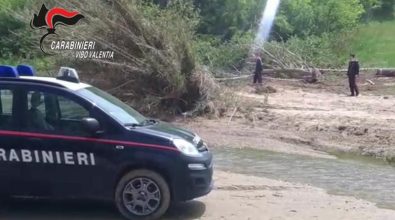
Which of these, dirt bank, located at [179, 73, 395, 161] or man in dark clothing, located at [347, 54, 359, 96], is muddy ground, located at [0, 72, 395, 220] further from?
man in dark clothing, located at [347, 54, 359, 96]

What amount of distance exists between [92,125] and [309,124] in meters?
11.8

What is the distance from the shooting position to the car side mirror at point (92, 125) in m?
7.48

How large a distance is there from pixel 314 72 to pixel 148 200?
23.6 meters

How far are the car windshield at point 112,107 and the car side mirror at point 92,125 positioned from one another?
24 centimetres

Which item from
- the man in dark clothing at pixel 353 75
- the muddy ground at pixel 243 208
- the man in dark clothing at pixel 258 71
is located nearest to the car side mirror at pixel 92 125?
the muddy ground at pixel 243 208

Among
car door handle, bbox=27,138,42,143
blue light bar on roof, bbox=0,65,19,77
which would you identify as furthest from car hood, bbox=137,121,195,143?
blue light bar on roof, bbox=0,65,19,77

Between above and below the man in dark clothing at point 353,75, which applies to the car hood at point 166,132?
above

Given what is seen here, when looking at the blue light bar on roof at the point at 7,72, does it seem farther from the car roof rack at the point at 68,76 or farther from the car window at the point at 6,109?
the car roof rack at the point at 68,76

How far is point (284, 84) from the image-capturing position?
29.6 metres

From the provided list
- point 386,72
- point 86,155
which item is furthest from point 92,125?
point 386,72

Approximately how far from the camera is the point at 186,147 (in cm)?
770

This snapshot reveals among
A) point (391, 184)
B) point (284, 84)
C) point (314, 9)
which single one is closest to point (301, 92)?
point (284, 84)

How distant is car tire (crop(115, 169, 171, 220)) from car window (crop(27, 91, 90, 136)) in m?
0.74

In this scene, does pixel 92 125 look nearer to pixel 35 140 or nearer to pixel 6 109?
pixel 35 140
